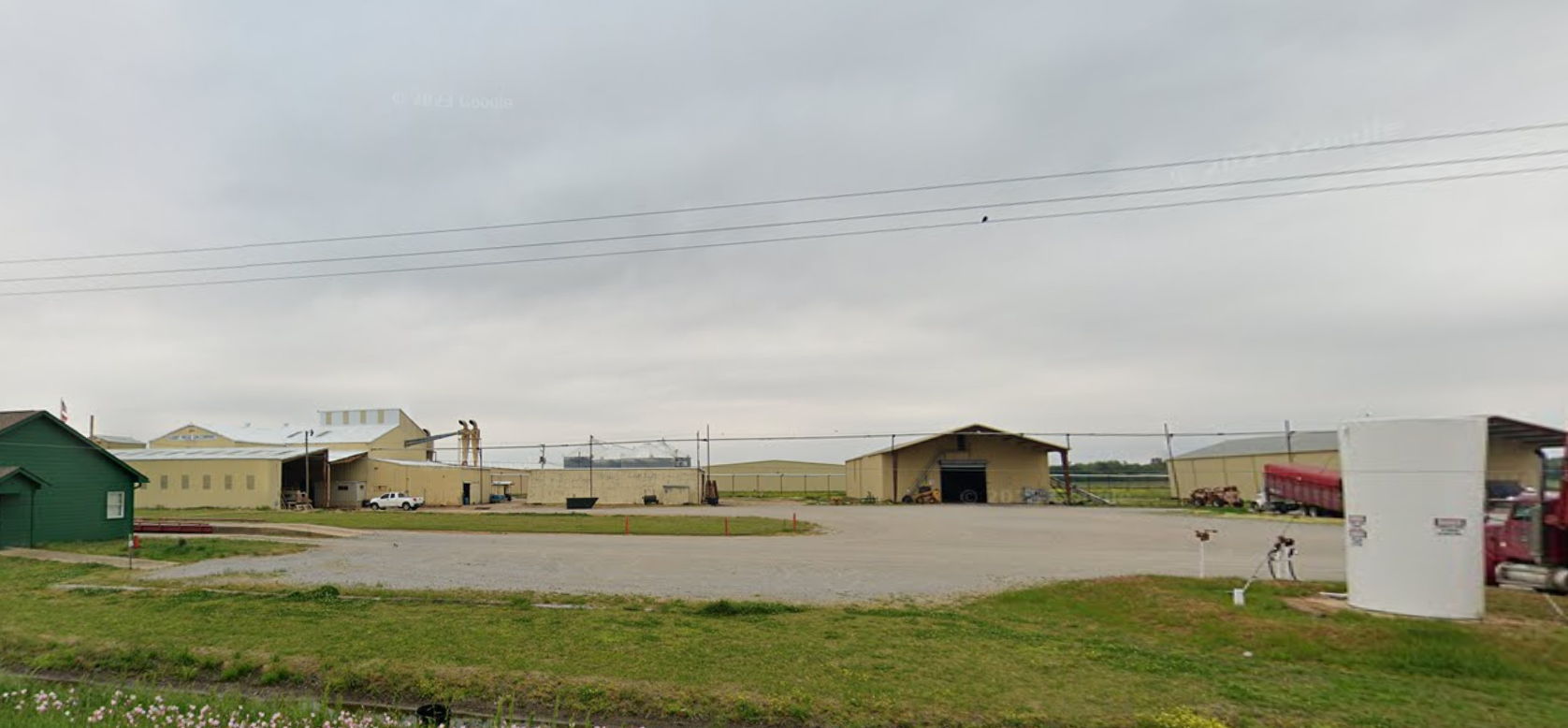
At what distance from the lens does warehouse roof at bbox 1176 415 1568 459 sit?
37094 mm

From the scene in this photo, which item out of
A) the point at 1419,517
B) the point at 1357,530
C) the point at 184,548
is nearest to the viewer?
the point at 1419,517

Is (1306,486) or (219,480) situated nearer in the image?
(1306,486)

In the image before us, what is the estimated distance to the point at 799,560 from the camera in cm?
2236

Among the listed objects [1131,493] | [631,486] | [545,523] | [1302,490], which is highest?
[1302,490]

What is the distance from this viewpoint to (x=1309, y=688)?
8.38 meters

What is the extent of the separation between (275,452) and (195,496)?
5.43 meters

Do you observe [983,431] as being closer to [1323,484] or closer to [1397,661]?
[1323,484]

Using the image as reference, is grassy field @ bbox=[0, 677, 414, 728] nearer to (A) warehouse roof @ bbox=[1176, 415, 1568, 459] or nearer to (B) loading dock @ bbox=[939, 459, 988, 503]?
(A) warehouse roof @ bbox=[1176, 415, 1568, 459]

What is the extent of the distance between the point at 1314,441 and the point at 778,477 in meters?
46.2

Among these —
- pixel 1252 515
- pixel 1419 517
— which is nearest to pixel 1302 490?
pixel 1252 515

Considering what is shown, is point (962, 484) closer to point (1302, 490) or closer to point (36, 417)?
point (1302, 490)

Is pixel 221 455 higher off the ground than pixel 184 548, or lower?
higher

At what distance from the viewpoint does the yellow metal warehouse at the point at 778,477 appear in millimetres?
79688

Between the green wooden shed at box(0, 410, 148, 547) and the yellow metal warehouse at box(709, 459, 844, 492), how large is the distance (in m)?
47.9
